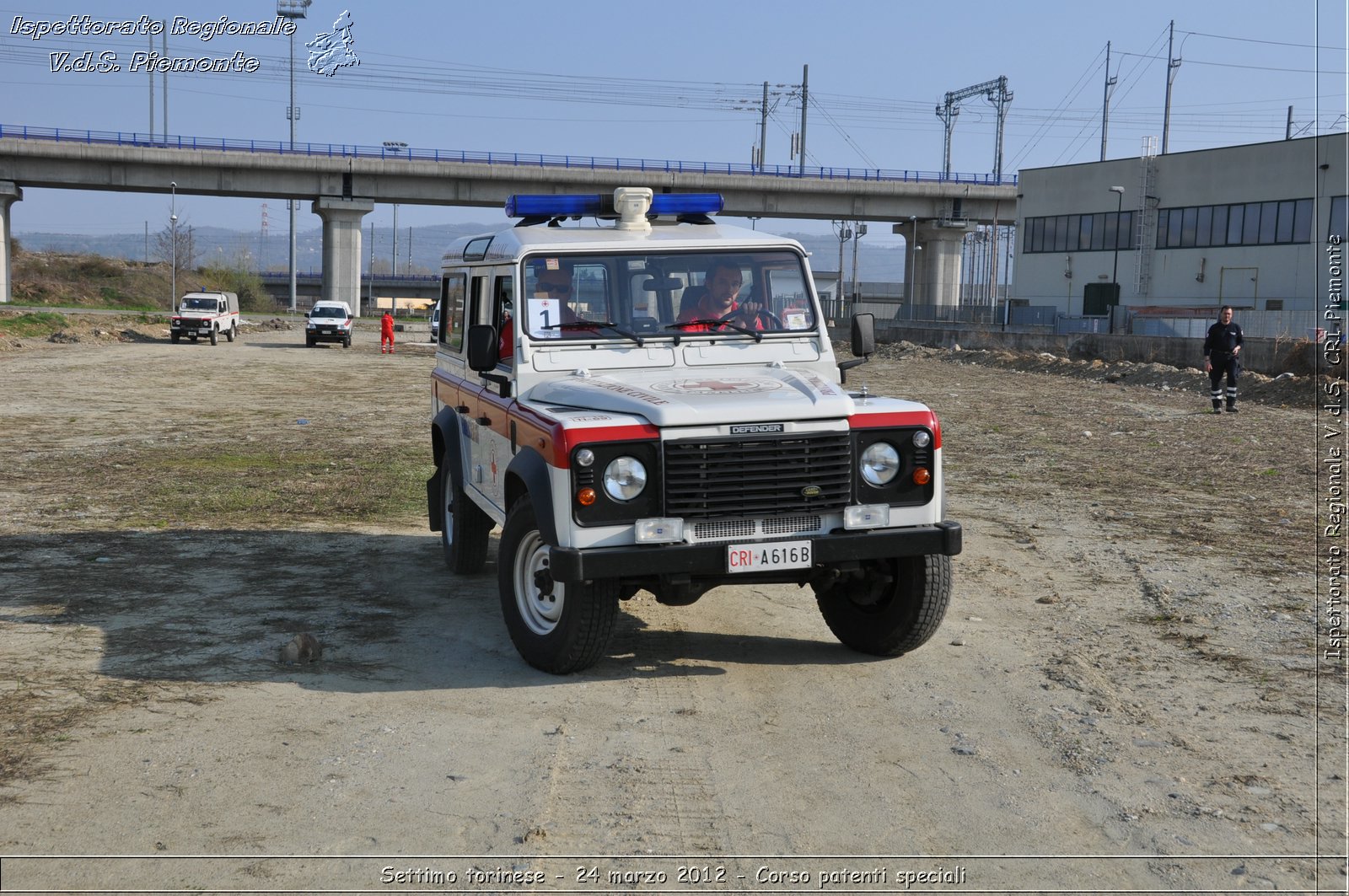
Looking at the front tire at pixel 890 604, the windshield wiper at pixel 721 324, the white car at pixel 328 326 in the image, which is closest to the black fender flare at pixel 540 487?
the windshield wiper at pixel 721 324

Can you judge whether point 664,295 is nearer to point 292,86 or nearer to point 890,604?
point 890,604

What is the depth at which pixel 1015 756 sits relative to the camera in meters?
5.55

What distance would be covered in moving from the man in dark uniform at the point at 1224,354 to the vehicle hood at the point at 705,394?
58.3ft

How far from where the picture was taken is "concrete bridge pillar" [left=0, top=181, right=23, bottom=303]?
68750 millimetres

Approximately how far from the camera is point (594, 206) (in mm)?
8250

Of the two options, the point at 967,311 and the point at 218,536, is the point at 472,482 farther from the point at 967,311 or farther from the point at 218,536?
the point at 967,311

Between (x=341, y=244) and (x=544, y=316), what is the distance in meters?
71.3

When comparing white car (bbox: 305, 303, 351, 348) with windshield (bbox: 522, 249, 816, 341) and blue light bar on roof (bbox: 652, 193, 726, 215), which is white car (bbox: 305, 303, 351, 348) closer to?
blue light bar on roof (bbox: 652, 193, 726, 215)

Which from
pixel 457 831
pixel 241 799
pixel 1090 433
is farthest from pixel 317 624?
pixel 1090 433

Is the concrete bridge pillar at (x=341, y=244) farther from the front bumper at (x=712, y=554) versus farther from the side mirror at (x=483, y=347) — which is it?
the front bumper at (x=712, y=554)

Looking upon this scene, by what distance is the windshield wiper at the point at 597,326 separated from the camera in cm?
747

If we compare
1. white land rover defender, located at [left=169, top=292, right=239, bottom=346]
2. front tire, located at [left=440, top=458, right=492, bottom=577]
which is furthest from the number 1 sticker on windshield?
white land rover defender, located at [left=169, top=292, right=239, bottom=346]

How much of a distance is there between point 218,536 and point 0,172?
223ft

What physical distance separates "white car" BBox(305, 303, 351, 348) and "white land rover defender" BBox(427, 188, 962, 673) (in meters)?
40.9
